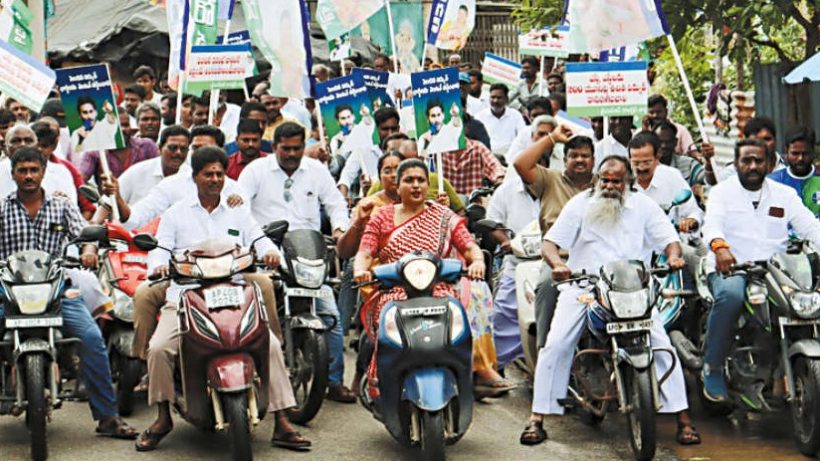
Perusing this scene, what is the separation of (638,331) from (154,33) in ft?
57.1

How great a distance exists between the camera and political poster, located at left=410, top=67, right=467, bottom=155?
12398mm

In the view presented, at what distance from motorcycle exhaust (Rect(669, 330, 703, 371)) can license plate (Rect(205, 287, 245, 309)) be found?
2.90 meters

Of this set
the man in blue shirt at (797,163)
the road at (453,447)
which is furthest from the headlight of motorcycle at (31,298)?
the man in blue shirt at (797,163)

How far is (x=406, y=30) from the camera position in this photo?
64.5ft

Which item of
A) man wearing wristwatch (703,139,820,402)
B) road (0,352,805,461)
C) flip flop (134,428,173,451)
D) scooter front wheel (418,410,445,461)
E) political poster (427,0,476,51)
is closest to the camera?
scooter front wheel (418,410,445,461)

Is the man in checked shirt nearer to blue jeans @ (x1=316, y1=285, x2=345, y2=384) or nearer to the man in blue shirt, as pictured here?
blue jeans @ (x1=316, y1=285, x2=345, y2=384)

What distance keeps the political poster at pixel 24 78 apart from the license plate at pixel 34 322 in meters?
2.52

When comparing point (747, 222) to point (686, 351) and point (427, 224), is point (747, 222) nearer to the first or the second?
point (686, 351)

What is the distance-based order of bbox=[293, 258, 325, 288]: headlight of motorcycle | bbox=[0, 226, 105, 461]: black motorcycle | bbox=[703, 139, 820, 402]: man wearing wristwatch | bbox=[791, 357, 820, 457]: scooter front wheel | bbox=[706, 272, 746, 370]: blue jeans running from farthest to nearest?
bbox=[293, 258, 325, 288]: headlight of motorcycle
bbox=[703, 139, 820, 402]: man wearing wristwatch
bbox=[706, 272, 746, 370]: blue jeans
bbox=[0, 226, 105, 461]: black motorcycle
bbox=[791, 357, 820, 457]: scooter front wheel

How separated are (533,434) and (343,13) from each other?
24.8 ft

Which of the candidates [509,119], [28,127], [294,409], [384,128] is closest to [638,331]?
[294,409]

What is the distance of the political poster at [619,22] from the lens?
1159 centimetres

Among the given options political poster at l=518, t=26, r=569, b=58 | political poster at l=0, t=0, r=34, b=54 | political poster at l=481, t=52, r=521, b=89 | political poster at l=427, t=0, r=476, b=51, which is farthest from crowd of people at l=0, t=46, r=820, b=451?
political poster at l=481, t=52, r=521, b=89

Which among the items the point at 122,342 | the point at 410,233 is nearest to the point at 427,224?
the point at 410,233
